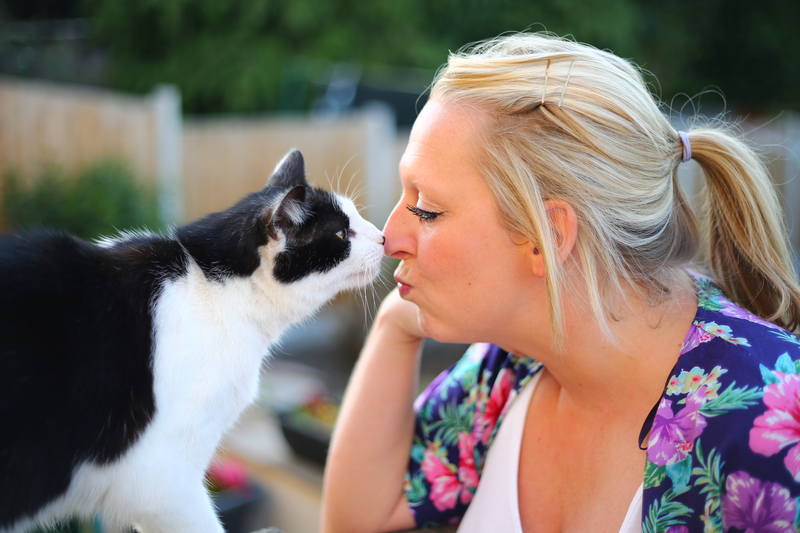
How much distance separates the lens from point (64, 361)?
0.92 m

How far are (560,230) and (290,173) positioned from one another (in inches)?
29.2

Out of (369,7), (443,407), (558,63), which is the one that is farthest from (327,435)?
(369,7)

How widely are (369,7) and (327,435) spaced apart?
28.6 ft

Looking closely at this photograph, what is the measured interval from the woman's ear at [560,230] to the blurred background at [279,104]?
→ 434 millimetres

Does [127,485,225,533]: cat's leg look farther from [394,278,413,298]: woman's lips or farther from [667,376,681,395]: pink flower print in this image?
[667,376,681,395]: pink flower print

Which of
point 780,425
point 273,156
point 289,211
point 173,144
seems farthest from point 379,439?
point 273,156

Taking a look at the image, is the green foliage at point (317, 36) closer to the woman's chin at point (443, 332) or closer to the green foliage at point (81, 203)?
the green foliage at point (81, 203)

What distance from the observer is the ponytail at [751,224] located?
3.75 ft

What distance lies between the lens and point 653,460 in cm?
99

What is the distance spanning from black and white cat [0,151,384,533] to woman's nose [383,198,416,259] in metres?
0.23

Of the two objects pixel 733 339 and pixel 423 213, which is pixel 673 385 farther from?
pixel 423 213

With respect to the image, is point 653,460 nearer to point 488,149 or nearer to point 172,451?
point 488,149

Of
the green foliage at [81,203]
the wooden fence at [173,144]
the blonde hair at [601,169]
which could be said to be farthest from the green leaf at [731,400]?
the green foliage at [81,203]

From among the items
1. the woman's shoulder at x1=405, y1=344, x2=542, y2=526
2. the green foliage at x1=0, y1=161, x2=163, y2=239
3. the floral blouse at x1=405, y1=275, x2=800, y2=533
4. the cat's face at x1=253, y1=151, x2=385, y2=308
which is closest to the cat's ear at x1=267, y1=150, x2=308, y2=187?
the cat's face at x1=253, y1=151, x2=385, y2=308
